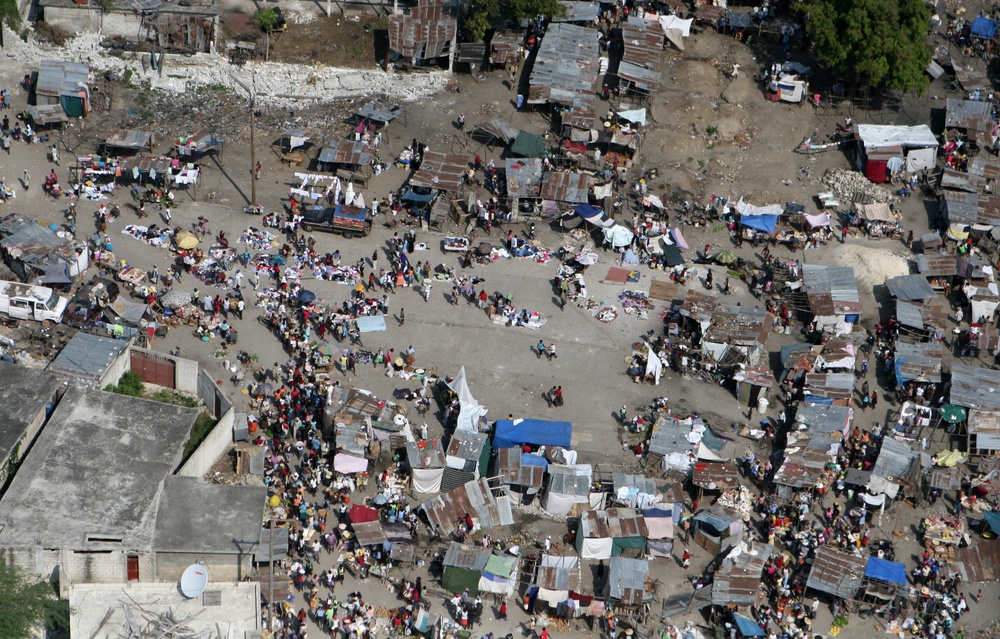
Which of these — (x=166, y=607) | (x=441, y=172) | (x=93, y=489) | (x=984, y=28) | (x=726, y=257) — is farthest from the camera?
(x=984, y=28)

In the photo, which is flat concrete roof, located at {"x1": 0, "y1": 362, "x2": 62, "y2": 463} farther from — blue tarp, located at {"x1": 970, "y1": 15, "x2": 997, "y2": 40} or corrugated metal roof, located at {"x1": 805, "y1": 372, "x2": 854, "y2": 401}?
blue tarp, located at {"x1": 970, "y1": 15, "x2": 997, "y2": 40}

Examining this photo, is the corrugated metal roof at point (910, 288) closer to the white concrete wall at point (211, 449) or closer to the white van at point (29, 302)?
the white concrete wall at point (211, 449)

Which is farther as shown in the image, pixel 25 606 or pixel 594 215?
pixel 594 215

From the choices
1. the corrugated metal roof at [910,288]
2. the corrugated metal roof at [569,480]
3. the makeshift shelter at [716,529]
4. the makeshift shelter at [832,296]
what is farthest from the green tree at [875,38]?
the corrugated metal roof at [569,480]

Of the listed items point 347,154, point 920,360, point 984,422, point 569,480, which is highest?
point 347,154

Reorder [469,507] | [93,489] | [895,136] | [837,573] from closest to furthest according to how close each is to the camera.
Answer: [93,489] → [837,573] → [469,507] → [895,136]

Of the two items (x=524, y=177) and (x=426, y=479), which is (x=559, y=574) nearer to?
(x=426, y=479)

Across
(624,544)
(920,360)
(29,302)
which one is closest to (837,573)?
(624,544)
